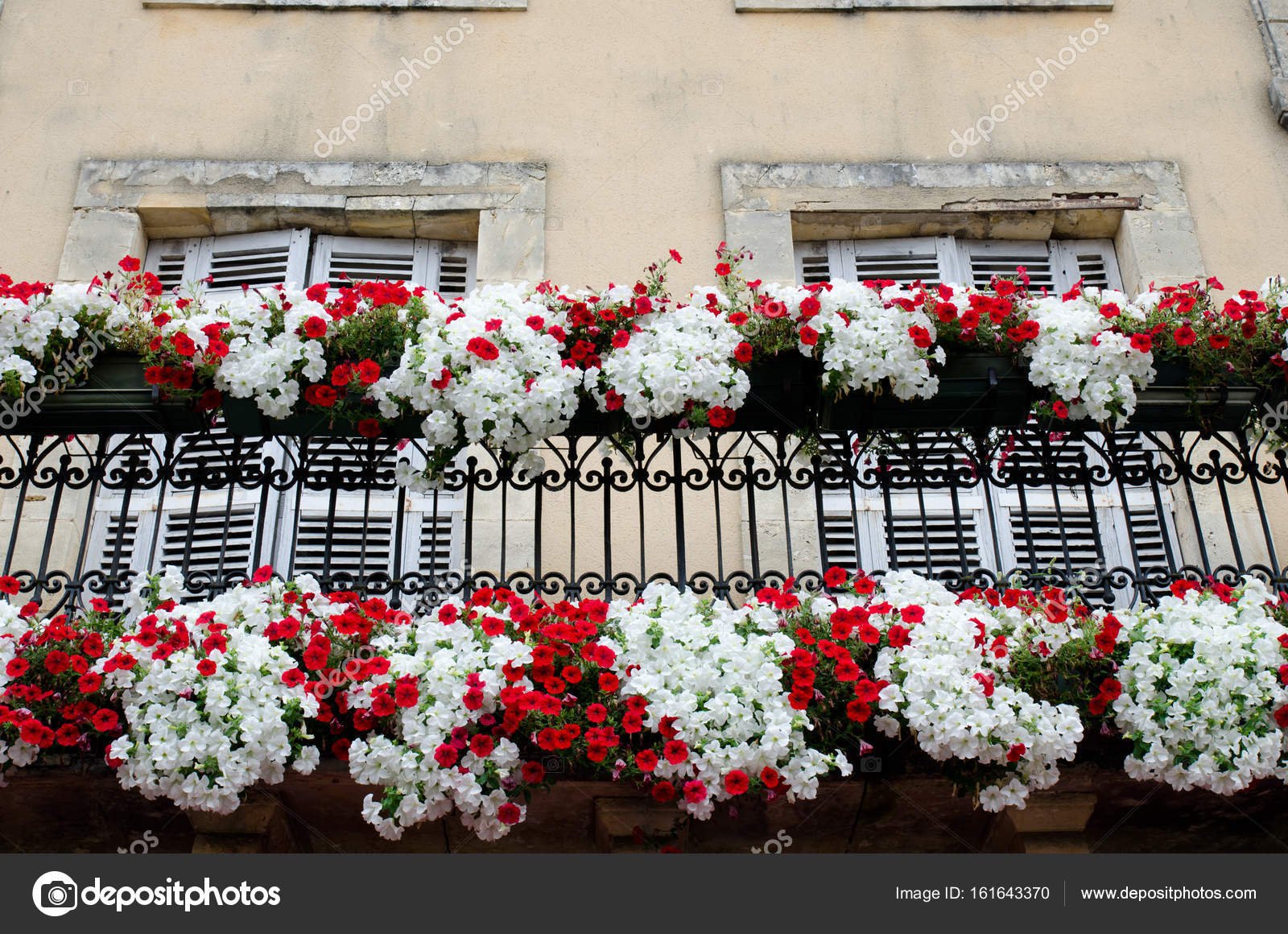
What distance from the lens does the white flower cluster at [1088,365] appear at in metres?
5.35

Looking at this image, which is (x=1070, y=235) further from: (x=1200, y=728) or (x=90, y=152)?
(x=90, y=152)

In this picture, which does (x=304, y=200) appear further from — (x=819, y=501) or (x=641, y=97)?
(x=819, y=501)

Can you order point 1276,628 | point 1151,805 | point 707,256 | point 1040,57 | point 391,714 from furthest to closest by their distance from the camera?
point 1040,57, point 707,256, point 1151,805, point 1276,628, point 391,714

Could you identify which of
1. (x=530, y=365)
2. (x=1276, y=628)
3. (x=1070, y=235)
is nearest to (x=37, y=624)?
(x=530, y=365)

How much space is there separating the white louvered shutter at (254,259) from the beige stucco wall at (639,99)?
0.49 meters

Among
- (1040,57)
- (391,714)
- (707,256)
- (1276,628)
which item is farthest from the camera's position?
(1040,57)

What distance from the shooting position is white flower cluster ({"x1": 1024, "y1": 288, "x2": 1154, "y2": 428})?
535 cm

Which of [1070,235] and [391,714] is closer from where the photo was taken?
[391,714]

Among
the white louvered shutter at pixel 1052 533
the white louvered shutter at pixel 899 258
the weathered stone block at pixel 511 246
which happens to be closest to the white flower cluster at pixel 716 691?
the white louvered shutter at pixel 1052 533

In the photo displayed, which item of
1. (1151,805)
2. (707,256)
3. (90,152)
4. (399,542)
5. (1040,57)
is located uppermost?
(1040,57)

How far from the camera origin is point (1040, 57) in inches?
325

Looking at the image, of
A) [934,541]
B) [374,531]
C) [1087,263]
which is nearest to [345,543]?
[374,531]

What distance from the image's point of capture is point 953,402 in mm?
5543

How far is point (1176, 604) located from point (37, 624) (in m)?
4.10
